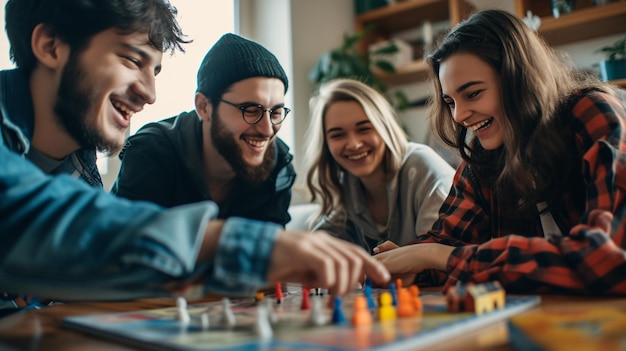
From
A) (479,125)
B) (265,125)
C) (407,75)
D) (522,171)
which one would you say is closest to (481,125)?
(479,125)

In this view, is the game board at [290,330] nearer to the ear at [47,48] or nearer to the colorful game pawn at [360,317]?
the colorful game pawn at [360,317]

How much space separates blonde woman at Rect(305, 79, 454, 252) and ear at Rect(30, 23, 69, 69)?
1.21 meters

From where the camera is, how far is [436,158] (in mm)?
1994

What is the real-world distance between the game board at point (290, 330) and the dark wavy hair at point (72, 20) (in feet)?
1.87

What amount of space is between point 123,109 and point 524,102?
34.9 inches

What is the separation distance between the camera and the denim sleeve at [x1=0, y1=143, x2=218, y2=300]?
55 cm

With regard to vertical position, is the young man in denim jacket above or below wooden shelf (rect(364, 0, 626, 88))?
below

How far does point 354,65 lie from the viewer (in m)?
2.94

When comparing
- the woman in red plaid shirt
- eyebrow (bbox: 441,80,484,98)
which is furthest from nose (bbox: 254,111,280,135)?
eyebrow (bbox: 441,80,484,98)

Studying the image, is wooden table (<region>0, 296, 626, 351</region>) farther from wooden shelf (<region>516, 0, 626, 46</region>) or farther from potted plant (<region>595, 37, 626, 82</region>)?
wooden shelf (<region>516, 0, 626, 46</region>)

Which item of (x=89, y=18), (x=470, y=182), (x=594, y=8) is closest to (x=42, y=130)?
(x=89, y=18)

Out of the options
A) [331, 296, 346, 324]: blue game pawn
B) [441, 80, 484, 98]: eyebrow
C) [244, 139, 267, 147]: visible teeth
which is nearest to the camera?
[331, 296, 346, 324]: blue game pawn

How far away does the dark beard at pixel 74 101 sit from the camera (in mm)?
999

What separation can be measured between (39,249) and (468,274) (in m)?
0.68
